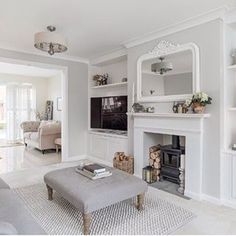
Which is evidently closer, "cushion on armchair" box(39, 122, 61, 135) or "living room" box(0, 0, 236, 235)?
"living room" box(0, 0, 236, 235)

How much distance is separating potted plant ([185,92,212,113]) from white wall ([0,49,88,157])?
299 cm

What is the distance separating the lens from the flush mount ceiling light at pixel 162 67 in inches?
137

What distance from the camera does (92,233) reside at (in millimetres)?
2180

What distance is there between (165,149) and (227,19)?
2.08m

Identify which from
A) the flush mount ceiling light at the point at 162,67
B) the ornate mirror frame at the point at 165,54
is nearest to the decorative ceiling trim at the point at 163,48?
the ornate mirror frame at the point at 165,54

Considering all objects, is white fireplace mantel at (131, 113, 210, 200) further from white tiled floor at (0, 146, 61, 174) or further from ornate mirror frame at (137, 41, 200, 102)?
white tiled floor at (0, 146, 61, 174)

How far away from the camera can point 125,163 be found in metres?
3.88

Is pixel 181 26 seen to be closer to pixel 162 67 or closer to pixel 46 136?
pixel 162 67

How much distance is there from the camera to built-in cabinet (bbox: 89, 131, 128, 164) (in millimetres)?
4418

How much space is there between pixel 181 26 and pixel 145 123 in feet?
5.17

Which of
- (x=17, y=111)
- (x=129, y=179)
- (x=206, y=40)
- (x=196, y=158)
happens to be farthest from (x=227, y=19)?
(x=17, y=111)

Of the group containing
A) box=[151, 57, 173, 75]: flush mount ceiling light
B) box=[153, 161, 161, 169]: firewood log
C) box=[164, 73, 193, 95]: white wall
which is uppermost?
box=[151, 57, 173, 75]: flush mount ceiling light

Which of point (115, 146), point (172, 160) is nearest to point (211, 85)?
point (172, 160)

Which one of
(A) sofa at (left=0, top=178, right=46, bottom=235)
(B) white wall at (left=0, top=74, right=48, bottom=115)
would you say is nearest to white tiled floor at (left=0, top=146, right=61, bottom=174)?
(B) white wall at (left=0, top=74, right=48, bottom=115)
